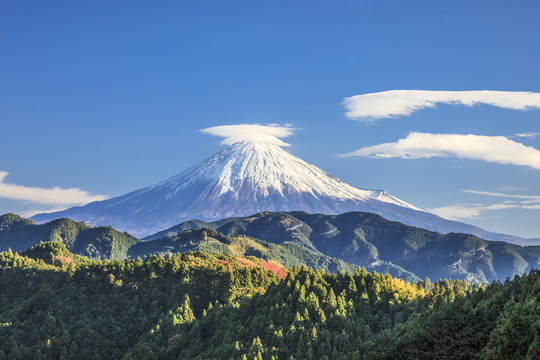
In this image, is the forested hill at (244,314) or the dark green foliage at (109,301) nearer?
the forested hill at (244,314)

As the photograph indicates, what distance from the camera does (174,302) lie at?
66.2 m

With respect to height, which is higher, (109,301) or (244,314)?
(109,301)

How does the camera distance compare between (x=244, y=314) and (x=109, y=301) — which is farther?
(x=109, y=301)

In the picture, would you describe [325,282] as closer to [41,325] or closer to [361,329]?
[361,329]

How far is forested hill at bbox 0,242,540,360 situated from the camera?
36.8 m

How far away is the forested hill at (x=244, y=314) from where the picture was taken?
36750 mm

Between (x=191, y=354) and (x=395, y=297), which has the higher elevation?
(x=395, y=297)

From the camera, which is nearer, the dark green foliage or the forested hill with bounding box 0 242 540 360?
the forested hill with bounding box 0 242 540 360

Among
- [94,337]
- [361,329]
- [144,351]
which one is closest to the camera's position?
[361,329]

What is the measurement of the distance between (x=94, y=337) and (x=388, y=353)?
→ 113 ft

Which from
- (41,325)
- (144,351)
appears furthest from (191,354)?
(41,325)

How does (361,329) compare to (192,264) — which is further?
(192,264)

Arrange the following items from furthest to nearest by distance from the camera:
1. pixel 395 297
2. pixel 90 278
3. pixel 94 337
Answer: pixel 90 278 < pixel 94 337 < pixel 395 297

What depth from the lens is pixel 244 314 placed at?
5588 centimetres
